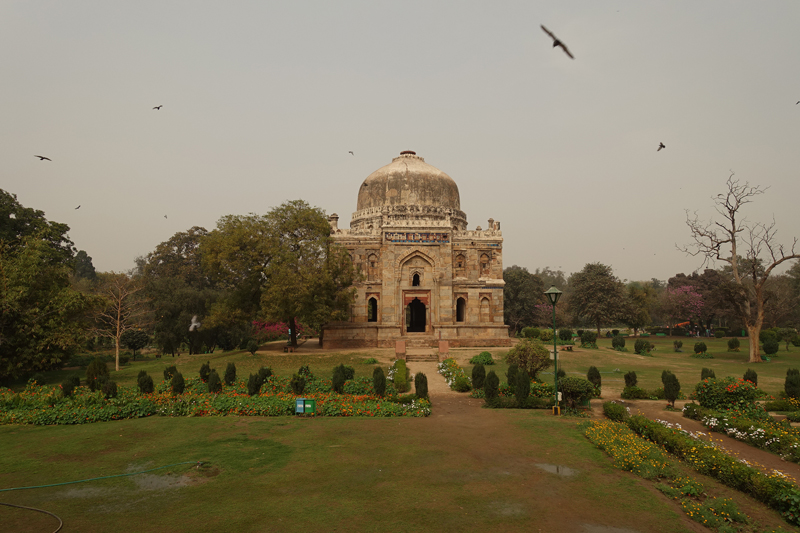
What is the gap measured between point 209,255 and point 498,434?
24636mm

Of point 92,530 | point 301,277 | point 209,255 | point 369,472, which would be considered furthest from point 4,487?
point 209,255

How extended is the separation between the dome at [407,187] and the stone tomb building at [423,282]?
157cm

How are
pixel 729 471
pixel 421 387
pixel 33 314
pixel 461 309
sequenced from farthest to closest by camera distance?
pixel 461 309 → pixel 33 314 → pixel 421 387 → pixel 729 471

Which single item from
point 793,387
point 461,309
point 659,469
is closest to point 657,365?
point 793,387

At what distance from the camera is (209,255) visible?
31.9m

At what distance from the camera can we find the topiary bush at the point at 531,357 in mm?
18953

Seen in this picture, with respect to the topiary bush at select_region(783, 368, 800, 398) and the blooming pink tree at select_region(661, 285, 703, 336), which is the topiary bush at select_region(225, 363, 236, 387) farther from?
the blooming pink tree at select_region(661, 285, 703, 336)

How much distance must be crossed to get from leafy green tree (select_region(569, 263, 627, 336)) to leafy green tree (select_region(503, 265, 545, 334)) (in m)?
4.59

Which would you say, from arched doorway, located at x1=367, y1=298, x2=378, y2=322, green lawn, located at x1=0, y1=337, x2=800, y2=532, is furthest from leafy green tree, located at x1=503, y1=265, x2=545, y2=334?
green lawn, located at x1=0, y1=337, x2=800, y2=532

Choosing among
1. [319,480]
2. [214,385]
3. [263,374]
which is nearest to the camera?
[319,480]

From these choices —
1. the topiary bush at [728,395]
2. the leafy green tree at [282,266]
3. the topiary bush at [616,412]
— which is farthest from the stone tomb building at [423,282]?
the topiary bush at [728,395]

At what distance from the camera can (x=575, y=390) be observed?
50.9 feet

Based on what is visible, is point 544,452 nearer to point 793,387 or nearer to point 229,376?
point 793,387

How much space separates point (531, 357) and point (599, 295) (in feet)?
115
